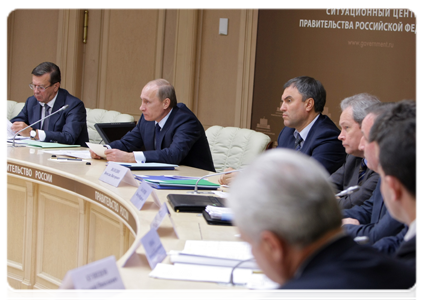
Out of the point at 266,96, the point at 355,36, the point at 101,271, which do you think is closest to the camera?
the point at 101,271

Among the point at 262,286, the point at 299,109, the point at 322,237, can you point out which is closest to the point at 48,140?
the point at 299,109

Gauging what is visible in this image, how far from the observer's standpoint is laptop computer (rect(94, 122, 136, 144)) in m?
3.83

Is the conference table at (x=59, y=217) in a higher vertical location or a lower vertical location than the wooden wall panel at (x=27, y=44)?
lower

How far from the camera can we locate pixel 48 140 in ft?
13.6

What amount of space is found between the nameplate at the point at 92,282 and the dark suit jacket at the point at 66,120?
3.20 metres

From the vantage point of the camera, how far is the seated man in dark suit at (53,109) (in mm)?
4211

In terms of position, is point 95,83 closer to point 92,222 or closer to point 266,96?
point 266,96

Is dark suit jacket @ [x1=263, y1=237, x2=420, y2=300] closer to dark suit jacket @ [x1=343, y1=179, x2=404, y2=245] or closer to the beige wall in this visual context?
dark suit jacket @ [x1=343, y1=179, x2=404, y2=245]

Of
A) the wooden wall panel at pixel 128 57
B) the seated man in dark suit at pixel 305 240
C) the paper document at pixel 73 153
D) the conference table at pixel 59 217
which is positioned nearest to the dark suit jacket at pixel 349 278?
the seated man in dark suit at pixel 305 240

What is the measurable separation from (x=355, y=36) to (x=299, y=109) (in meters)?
2.29

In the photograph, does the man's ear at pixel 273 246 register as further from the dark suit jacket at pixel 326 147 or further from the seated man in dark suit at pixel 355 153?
the dark suit jacket at pixel 326 147

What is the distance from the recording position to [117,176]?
2494mm

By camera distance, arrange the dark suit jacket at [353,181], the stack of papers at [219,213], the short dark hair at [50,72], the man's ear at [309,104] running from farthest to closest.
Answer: the short dark hair at [50,72]
the man's ear at [309,104]
the dark suit jacket at [353,181]
the stack of papers at [219,213]

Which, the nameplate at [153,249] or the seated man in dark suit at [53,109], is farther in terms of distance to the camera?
the seated man in dark suit at [53,109]
